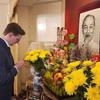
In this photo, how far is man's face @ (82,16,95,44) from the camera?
189 cm

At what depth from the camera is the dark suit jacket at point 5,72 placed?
1.47 meters

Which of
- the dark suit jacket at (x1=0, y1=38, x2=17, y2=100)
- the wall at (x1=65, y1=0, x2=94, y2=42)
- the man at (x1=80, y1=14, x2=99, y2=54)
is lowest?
the dark suit jacket at (x1=0, y1=38, x2=17, y2=100)

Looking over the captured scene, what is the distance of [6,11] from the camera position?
12.4 ft

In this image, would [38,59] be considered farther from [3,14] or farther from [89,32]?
[3,14]

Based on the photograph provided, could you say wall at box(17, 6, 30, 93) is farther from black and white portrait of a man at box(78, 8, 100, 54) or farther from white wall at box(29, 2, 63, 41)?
black and white portrait of a man at box(78, 8, 100, 54)

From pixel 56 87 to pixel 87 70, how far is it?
1.98ft

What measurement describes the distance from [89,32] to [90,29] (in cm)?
4

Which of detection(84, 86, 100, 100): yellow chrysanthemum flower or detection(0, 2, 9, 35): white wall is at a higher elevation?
detection(0, 2, 9, 35): white wall

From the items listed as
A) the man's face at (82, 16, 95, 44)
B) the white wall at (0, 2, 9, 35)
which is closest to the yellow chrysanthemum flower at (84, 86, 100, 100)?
the man's face at (82, 16, 95, 44)

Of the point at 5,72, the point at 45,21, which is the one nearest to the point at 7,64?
the point at 5,72

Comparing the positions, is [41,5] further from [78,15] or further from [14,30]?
[14,30]

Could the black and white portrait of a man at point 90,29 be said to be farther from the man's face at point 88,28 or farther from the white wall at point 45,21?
the white wall at point 45,21

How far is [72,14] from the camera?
2.52 metres

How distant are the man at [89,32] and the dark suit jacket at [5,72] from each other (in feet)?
2.87
